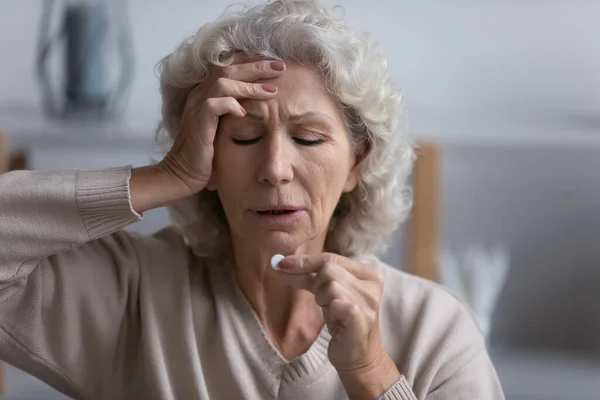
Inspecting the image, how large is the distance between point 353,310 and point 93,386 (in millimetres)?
531

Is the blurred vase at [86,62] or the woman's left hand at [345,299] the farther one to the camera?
the blurred vase at [86,62]

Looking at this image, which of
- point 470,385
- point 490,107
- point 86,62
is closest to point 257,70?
point 470,385

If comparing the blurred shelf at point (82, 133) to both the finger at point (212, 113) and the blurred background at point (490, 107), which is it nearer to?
the blurred background at point (490, 107)

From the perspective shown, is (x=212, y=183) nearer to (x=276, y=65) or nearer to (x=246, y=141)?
(x=246, y=141)

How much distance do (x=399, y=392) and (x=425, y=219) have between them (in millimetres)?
1097

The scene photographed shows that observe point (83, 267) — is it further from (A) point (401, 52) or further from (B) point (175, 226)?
(A) point (401, 52)

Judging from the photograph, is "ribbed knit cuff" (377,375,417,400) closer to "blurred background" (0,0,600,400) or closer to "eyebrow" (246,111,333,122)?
"eyebrow" (246,111,333,122)

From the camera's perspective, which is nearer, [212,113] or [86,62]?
[212,113]

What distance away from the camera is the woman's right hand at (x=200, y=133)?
1372 mm

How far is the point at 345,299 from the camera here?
1305mm

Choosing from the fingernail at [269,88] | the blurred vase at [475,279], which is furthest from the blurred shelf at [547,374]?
the fingernail at [269,88]

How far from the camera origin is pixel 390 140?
1579mm

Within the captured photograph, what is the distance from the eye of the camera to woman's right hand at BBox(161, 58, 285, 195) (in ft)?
4.50

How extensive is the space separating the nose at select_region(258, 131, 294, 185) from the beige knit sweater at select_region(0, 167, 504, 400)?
22 centimetres
